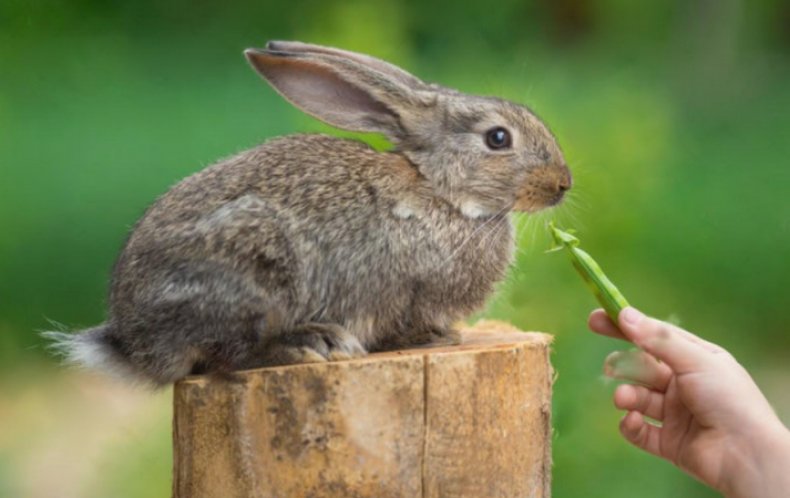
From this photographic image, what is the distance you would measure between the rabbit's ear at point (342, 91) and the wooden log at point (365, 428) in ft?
1.38

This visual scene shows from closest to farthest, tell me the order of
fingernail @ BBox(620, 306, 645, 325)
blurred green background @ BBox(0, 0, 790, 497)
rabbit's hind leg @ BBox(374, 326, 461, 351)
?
fingernail @ BBox(620, 306, 645, 325) < rabbit's hind leg @ BBox(374, 326, 461, 351) < blurred green background @ BBox(0, 0, 790, 497)

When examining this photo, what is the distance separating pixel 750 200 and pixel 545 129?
2.70 ft

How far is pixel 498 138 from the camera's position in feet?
6.38

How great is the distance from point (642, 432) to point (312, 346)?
→ 62 cm

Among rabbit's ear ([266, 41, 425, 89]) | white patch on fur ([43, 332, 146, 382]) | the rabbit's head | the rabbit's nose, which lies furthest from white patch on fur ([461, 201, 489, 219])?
white patch on fur ([43, 332, 146, 382])

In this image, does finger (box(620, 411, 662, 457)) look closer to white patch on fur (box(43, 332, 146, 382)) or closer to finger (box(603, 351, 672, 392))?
finger (box(603, 351, 672, 392))

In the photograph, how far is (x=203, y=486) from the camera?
1.75m

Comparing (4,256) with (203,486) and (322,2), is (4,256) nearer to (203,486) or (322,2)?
(322,2)

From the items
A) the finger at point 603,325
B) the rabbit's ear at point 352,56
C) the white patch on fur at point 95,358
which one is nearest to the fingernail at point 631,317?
the finger at point 603,325

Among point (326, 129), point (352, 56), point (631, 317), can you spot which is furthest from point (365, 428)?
point (326, 129)

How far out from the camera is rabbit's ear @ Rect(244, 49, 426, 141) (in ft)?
6.36

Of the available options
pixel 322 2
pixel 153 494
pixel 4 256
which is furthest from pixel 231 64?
pixel 153 494

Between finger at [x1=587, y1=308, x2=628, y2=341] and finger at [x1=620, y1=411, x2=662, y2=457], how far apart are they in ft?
0.61

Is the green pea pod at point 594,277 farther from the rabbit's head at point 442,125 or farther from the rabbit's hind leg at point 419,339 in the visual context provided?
the rabbit's hind leg at point 419,339
